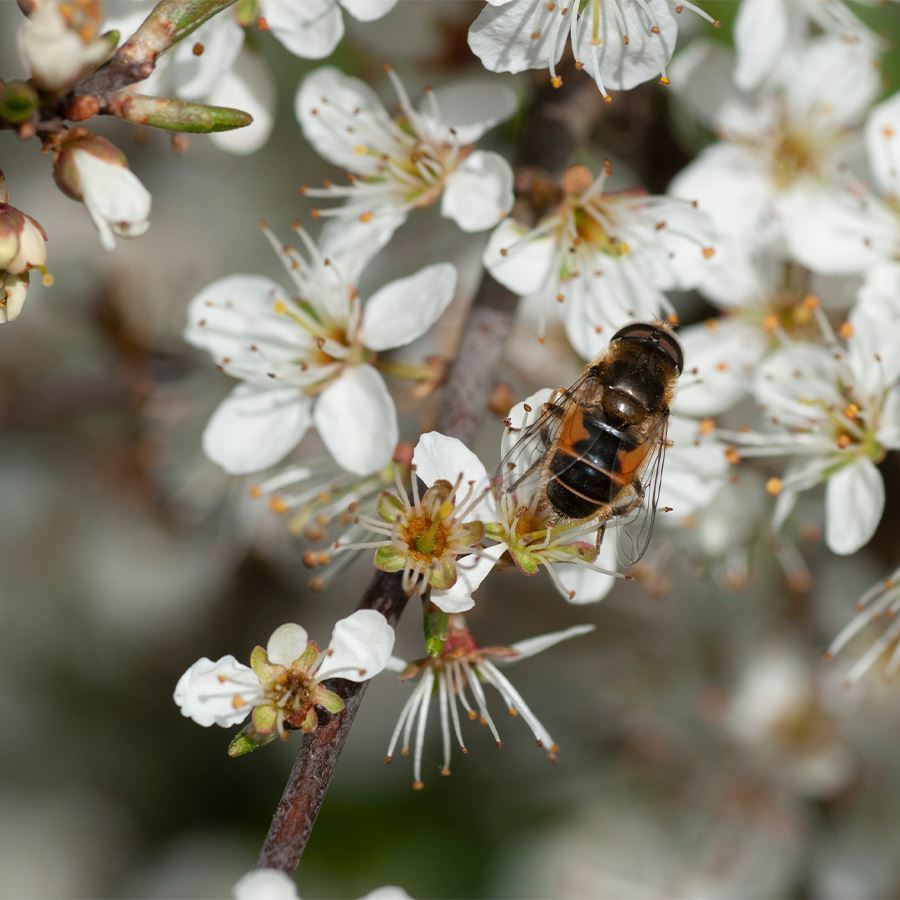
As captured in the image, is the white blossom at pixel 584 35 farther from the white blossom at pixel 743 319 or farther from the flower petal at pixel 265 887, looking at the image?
the flower petal at pixel 265 887

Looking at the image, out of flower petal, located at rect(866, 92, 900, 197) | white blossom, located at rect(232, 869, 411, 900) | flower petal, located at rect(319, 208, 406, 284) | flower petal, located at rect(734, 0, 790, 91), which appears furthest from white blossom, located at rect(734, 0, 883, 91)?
white blossom, located at rect(232, 869, 411, 900)

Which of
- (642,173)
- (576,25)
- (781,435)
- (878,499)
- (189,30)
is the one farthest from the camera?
(642,173)

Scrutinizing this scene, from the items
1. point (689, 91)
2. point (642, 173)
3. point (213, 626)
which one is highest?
point (689, 91)

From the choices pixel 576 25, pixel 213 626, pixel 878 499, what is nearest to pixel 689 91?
pixel 576 25

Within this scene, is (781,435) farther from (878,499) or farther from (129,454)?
(129,454)

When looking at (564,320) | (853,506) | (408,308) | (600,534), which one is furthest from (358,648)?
(853,506)

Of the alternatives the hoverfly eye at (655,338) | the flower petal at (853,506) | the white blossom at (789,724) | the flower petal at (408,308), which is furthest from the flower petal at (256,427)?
the white blossom at (789,724)

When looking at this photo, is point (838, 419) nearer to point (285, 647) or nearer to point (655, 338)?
point (655, 338)
